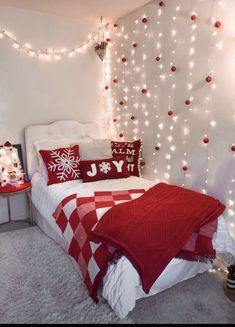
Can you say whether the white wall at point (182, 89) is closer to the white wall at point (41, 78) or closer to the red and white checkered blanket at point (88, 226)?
the white wall at point (41, 78)

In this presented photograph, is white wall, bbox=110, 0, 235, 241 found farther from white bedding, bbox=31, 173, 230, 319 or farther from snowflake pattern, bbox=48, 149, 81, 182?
snowflake pattern, bbox=48, 149, 81, 182

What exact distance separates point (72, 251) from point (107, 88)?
2.38 meters

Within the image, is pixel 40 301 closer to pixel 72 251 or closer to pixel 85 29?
pixel 72 251

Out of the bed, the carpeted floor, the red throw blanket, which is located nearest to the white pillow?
the bed

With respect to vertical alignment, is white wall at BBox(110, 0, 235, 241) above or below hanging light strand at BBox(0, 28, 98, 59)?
below

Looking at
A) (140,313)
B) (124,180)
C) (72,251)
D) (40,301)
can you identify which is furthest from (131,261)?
(124,180)

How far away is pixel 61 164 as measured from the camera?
282 centimetres

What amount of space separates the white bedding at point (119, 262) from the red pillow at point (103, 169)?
2.7 inches

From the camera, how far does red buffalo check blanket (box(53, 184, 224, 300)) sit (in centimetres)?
169

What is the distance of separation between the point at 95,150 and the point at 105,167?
0.28 meters

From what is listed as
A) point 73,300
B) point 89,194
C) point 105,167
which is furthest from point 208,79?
point 73,300

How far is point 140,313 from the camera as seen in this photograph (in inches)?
69.2

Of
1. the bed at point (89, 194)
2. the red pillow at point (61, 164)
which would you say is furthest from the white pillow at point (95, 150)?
the bed at point (89, 194)

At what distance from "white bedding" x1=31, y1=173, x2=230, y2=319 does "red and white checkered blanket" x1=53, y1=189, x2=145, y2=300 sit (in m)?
0.08
